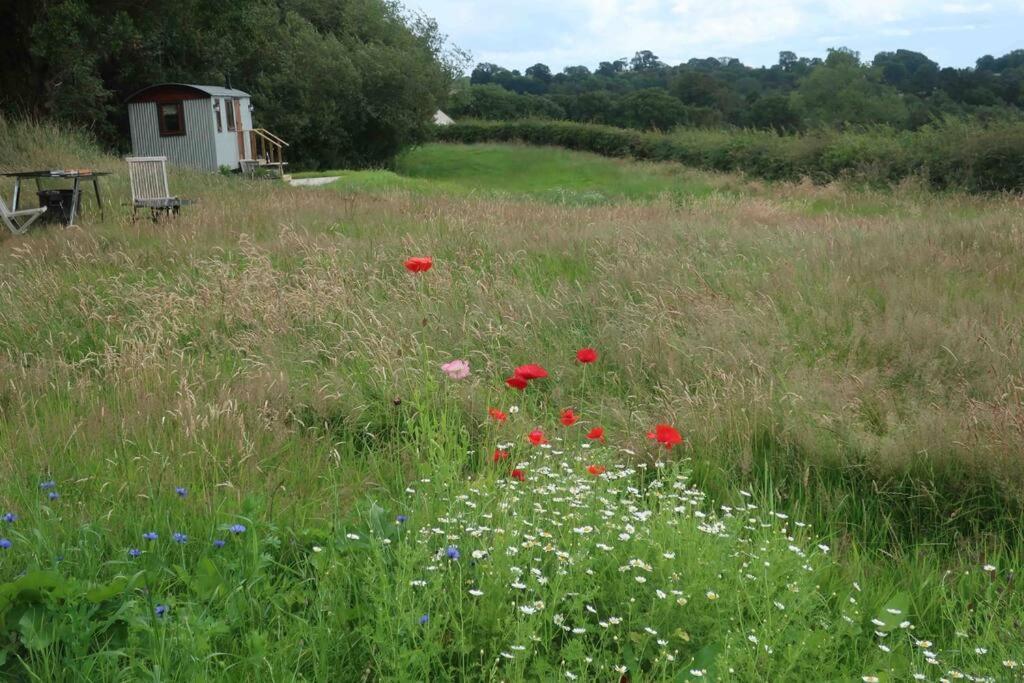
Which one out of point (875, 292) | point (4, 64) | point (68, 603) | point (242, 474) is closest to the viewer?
point (68, 603)

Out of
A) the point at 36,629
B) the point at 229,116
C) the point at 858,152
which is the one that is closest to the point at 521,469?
the point at 36,629

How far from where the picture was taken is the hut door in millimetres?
32562

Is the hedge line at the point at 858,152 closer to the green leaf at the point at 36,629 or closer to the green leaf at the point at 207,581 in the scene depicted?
the green leaf at the point at 207,581

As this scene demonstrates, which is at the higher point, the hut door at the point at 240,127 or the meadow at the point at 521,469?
the hut door at the point at 240,127

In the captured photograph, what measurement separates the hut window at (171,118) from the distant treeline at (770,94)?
2306cm

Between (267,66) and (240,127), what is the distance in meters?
8.88

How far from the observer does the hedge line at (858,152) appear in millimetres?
20359

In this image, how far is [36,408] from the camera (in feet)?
16.3

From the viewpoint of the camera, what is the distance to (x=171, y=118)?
102 ft

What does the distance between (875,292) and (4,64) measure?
25174mm

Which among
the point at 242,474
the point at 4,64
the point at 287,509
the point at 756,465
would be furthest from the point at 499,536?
the point at 4,64

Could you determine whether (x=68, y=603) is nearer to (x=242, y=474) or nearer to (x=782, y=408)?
(x=242, y=474)

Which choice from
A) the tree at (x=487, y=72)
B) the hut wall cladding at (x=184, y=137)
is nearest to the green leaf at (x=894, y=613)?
the hut wall cladding at (x=184, y=137)

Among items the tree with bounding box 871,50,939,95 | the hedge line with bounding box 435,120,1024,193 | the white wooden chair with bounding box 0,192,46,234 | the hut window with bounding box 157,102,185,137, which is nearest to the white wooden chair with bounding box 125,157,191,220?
the white wooden chair with bounding box 0,192,46,234
